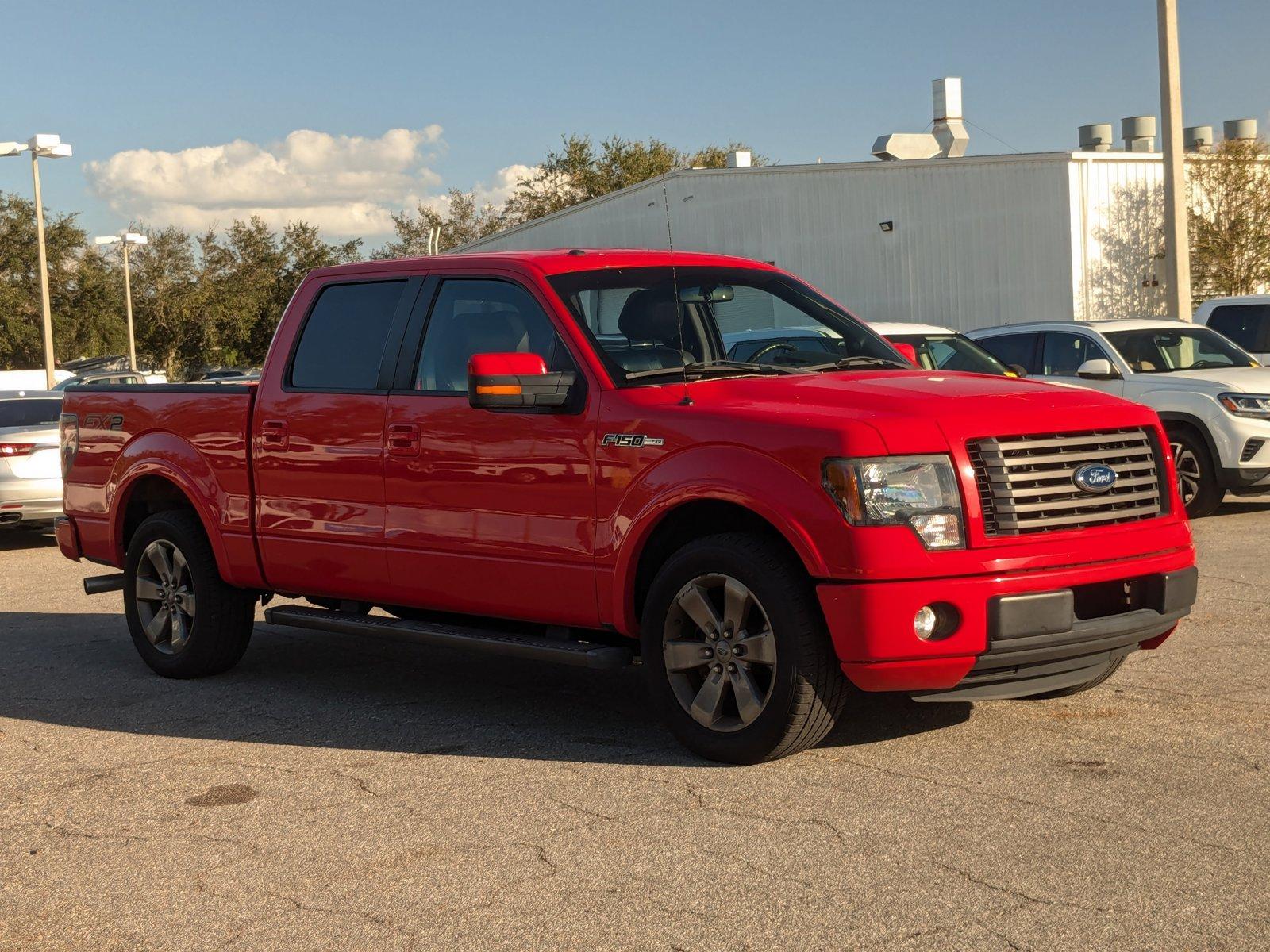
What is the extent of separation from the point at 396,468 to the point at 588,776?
1800 mm

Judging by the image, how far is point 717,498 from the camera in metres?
5.62

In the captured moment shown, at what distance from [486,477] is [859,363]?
1.62 m

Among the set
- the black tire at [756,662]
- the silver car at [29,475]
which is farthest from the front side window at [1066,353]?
the black tire at [756,662]

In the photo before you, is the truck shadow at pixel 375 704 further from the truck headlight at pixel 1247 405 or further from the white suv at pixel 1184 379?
the truck headlight at pixel 1247 405

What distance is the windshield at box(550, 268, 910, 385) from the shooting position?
6.35 m

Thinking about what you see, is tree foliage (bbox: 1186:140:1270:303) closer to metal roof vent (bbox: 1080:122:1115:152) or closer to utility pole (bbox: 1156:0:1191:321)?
metal roof vent (bbox: 1080:122:1115:152)

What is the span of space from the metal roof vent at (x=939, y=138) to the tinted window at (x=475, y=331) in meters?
28.8

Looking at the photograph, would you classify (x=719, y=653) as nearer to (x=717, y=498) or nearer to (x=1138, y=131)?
(x=717, y=498)

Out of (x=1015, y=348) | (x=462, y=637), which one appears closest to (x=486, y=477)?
(x=462, y=637)

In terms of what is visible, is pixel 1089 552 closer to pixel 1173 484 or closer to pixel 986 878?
pixel 1173 484

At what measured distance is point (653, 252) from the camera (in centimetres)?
725

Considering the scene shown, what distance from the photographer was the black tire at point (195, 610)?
26.0ft

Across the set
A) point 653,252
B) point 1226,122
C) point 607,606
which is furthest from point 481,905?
point 1226,122

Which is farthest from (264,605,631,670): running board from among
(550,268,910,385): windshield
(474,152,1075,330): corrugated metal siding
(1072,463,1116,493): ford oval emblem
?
(474,152,1075,330): corrugated metal siding
